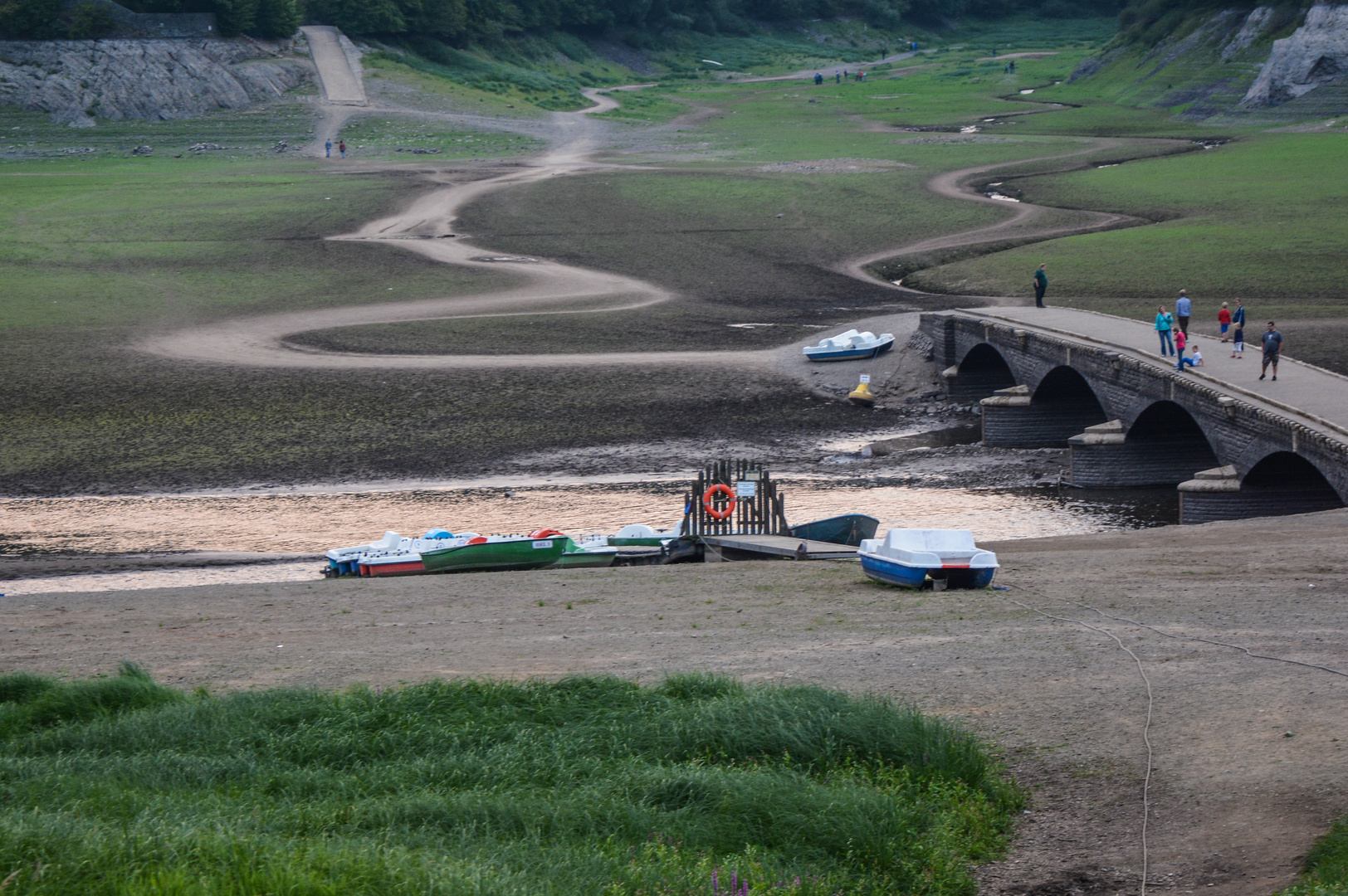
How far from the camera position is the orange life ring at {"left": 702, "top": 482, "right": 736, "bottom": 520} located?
2286 cm

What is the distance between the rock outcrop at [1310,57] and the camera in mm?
68688

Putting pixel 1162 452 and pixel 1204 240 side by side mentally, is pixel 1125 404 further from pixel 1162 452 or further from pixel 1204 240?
pixel 1204 240

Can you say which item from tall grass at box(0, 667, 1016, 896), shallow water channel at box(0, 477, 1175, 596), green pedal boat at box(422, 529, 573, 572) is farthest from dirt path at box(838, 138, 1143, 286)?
tall grass at box(0, 667, 1016, 896)

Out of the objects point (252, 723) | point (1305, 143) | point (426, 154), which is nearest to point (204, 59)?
point (426, 154)

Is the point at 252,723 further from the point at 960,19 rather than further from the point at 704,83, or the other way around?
the point at 960,19

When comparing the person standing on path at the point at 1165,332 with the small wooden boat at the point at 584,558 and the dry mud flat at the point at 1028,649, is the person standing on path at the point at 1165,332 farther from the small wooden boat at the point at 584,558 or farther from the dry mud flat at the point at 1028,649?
the small wooden boat at the point at 584,558

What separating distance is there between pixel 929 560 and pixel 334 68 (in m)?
80.1

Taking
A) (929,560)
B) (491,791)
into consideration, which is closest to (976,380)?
(929,560)

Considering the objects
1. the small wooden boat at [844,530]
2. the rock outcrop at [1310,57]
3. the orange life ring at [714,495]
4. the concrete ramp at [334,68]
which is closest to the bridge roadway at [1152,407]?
the small wooden boat at [844,530]

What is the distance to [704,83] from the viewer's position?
114438 millimetres

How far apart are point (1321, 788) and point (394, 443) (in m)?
25.9

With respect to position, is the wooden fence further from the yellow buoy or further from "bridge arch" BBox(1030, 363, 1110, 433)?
the yellow buoy

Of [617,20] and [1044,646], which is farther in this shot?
[617,20]

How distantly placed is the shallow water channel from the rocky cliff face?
187 feet
